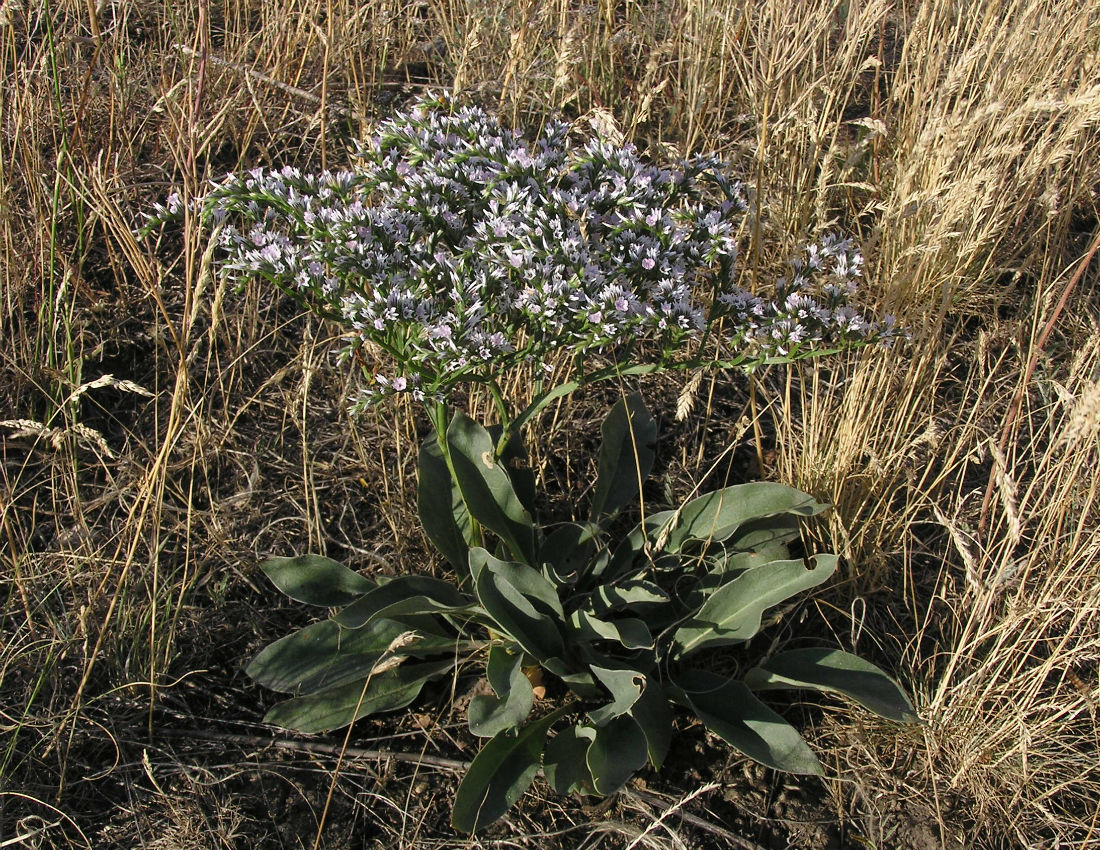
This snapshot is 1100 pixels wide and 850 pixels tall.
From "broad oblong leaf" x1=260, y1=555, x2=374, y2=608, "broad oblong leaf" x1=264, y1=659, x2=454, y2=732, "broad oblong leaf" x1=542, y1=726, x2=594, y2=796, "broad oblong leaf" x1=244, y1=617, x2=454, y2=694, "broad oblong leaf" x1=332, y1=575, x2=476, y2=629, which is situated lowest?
"broad oblong leaf" x1=264, y1=659, x2=454, y2=732

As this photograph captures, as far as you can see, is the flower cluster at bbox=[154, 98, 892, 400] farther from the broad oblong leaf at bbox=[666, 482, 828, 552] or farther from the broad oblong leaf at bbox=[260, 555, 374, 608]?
the broad oblong leaf at bbox=[260, 555, 374, 608]

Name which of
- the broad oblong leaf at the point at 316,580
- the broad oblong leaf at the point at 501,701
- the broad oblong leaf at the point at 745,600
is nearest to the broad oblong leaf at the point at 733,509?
the broad oblong leaf at the point at 745,600

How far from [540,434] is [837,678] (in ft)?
3.75

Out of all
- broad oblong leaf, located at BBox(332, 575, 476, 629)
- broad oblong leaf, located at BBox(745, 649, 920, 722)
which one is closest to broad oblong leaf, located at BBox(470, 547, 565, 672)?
broad oblong leaf, located at BBox(332, 575, 476, 629)

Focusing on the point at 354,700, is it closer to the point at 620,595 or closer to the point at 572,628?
the point at 572,628

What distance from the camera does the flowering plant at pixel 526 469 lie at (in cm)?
195

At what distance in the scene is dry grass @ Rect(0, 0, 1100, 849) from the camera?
7.41ft

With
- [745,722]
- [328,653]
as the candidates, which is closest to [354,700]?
[328,653]

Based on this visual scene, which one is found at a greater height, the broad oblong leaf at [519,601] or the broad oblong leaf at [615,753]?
the broad oblong leaf at [519,601]

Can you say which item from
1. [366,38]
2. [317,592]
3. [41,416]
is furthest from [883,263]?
[41,416]

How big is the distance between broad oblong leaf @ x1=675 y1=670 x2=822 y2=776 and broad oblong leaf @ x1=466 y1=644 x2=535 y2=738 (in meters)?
0.41

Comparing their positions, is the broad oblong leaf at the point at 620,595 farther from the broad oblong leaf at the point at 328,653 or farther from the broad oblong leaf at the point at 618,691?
the broad oblong leaf at the point at 328,653

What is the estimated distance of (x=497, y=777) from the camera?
2.16 m

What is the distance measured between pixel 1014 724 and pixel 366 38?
348cm
